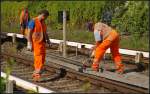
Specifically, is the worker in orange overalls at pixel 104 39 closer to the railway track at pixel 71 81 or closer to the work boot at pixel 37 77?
the railway track at pixel 71 81

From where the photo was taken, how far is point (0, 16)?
31844 millimetres

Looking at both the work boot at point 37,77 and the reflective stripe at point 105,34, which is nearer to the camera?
the work boot at point 37,77

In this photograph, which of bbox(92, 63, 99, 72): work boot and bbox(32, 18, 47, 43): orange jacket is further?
bbox(92, 63, 99, 72): work boot

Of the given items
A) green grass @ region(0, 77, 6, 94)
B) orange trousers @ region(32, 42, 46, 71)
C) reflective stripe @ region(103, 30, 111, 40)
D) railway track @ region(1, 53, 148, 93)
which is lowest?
railway track @ region(1, 53, 148, 93)

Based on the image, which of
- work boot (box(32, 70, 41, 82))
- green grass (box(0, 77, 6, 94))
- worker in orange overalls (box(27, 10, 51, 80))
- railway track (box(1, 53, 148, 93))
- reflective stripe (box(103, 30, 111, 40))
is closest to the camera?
green grass (box(0, 77, 6, 94))

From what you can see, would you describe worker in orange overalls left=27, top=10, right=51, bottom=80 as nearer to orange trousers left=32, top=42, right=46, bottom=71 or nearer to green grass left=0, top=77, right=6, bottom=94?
Result: orange trousers left=32, top=42, right=46, bottom=71

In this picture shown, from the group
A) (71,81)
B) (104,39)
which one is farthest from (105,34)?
(71,81)

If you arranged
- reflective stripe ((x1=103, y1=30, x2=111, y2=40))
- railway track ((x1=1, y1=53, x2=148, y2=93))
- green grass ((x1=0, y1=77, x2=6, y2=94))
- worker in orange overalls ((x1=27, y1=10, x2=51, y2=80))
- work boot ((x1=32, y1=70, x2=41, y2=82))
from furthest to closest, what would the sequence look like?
reflective stripe ((x1=103, y1=30, x2=111, y2=40)), work boot ((x1=32, y1=70, x2=41, y2=82)), worker in orange overalls ((x1=27, y1=10, x2=51, y2=80)), railway track ((x1=1, y1=53, x2=148, y2=93)), green grass ((x1=0, y1=77, x2=6, y2=94))

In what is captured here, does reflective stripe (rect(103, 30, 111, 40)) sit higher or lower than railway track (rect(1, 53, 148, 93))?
higher

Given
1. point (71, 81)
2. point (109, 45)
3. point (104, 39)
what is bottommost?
point (71, 81)

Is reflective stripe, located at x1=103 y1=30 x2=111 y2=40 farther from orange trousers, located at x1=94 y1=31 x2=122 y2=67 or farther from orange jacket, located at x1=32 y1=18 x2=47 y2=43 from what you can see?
orange jacket, located at x1=32 y1=18 x2=47 y2=43

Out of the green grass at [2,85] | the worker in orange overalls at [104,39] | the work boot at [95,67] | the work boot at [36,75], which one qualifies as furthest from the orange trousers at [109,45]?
the green grass at [2,85]

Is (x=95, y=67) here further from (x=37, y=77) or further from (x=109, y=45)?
(x=37, y=77)

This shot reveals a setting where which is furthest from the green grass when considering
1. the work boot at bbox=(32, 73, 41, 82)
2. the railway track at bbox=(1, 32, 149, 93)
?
the work boot at bbox=(32, 73, 41, 82)
